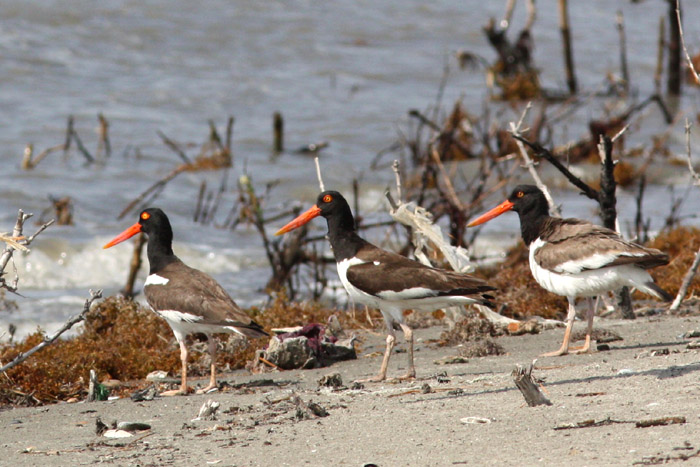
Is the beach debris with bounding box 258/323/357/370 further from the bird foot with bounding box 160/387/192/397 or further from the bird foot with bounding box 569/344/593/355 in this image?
the bird foot with bounding box 569/344/593/355

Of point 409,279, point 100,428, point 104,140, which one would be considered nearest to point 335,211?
point 409,279

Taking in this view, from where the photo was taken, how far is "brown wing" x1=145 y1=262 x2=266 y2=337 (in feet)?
22.5

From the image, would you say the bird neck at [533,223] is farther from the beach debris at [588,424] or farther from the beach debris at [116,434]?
the beach debris at [116,434]

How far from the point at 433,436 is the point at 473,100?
62.1 feet

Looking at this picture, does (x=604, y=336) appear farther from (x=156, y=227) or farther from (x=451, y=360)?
(x=156, y=227)

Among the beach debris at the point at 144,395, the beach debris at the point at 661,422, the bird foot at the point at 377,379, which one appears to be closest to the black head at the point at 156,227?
the beach debris at the point at 144,395

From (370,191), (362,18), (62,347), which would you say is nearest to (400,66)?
(362,18)

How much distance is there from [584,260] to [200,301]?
2803 mm

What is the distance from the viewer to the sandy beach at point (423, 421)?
453 centimetres

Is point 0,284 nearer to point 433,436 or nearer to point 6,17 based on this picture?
point 433,436

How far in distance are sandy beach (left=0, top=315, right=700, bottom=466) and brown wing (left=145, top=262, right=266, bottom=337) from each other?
49cm

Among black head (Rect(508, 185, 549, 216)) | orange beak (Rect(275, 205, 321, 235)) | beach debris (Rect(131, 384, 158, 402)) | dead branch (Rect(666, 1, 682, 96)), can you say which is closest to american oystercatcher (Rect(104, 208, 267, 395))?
beach debris (Rect(131, 384, 158, 402))

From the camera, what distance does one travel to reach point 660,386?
5484 mm

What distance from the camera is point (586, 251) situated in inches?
274
